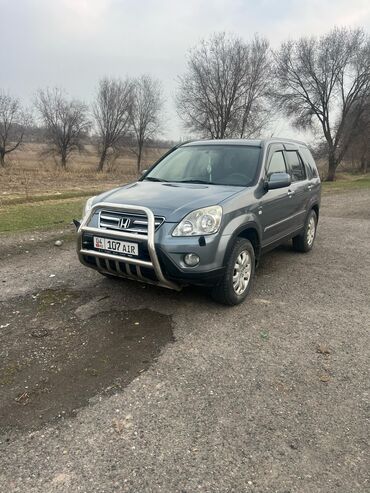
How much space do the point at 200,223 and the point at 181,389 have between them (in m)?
1.60

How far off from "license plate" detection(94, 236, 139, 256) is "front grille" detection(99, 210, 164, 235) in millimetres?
137

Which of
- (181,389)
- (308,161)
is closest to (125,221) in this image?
(181,389)

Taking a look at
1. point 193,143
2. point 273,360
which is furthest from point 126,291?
point 193,143

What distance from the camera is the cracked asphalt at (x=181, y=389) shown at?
2.12 metres

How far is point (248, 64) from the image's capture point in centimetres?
3275

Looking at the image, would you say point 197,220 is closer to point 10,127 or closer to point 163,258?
point 163,258

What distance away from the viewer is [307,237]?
6660mm

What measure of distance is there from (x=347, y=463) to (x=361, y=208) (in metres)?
11.9

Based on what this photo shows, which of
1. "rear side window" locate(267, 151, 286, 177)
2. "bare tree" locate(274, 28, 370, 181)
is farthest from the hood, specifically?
"bare tree" locate(274, 28, 370, 181)

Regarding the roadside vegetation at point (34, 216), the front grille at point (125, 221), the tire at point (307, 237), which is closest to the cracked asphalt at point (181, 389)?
the front grille at point (125, 221)

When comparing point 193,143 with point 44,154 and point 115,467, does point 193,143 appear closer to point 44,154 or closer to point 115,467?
point 115,467

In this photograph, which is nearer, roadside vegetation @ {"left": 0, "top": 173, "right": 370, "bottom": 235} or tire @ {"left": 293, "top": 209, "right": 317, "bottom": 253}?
tire @ {"left": 293, "top": 209, "right": 317, "bottom": 253}

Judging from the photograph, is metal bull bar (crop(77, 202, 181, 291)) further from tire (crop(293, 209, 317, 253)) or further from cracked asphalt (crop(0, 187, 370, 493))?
tire (crop(293, 209, 317, 253))

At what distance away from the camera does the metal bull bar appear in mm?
3629
